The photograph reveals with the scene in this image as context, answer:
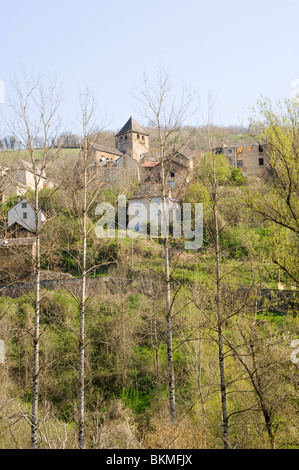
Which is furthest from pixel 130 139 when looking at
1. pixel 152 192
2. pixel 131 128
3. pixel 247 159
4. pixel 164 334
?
pixel 152 192

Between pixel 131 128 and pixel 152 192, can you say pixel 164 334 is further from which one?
pixel 131 128

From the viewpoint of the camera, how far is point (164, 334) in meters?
22.1

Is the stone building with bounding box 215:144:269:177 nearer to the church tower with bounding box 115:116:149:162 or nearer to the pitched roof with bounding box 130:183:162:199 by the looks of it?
the church tower with bounding box 115:116:149:162

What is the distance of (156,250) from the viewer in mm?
29875

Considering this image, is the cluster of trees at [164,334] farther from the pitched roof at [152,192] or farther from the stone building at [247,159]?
the stone building at [247,159]

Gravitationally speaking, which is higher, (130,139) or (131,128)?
(131,128)

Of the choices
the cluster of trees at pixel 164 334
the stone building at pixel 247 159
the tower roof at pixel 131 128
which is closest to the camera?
the cluster of trees at pixel 164 334

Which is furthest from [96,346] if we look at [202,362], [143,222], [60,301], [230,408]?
[143,222]

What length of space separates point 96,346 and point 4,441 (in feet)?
29.3

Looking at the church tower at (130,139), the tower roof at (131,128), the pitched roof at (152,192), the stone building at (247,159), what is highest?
the tower roof at (131,128)

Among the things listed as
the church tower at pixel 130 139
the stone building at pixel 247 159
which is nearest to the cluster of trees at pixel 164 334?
the stone building at pixel 247 159

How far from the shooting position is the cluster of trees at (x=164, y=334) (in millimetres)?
8297
